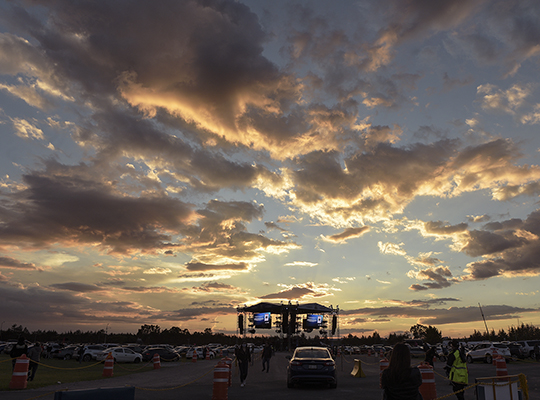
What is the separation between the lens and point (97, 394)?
17.1ft

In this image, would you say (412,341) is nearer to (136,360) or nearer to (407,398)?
(136,360)

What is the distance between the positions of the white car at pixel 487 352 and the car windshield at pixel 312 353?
25056 millimetres

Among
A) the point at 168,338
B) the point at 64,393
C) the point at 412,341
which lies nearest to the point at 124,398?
the point at 64,393

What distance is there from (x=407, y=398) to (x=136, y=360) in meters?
36.7

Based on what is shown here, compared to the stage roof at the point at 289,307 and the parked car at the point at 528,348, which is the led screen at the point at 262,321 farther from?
the parked car at the point at 528,348

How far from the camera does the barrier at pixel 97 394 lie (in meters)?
4.91

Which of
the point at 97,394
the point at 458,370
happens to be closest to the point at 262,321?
the point at 458,370

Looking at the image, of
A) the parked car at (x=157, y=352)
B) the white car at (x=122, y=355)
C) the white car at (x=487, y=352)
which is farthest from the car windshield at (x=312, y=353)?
the parked car at (x=157, y=352)

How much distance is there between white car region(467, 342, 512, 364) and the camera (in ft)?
109

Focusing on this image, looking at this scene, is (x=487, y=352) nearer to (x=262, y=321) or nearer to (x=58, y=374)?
(x=58, y=374)

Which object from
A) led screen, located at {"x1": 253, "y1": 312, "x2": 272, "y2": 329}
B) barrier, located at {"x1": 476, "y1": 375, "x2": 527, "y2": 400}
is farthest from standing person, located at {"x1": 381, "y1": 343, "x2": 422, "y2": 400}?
led screen, located at {"x1": 253, "y1": 312, "x2": 272, "y2": 329}

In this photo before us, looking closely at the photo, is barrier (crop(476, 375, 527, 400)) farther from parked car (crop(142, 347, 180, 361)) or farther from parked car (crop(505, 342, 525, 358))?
parked car (crop(142, 347, 180, 361))

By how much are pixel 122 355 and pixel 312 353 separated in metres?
25.7

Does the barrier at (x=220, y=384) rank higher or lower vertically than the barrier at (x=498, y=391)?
lower
